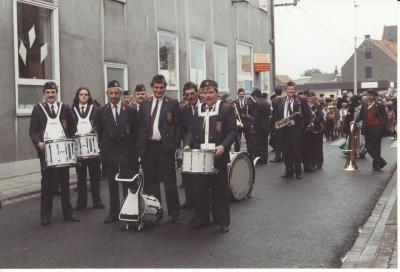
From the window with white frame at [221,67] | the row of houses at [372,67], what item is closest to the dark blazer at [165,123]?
the window with white frame at [221,67]

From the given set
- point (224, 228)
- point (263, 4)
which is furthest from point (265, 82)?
point (224, 228)

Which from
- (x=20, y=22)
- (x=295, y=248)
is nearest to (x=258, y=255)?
(x=295, y=248)

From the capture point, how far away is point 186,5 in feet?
68.5

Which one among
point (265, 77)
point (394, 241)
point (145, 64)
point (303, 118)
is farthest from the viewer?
point (265, 77)

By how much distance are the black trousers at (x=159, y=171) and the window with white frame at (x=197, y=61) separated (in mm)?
13772

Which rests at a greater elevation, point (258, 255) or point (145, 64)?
point (145, 64)

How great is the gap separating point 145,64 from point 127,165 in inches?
415

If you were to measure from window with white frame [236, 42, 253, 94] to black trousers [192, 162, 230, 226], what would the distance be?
18742mm

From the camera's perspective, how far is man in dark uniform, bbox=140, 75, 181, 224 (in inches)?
302

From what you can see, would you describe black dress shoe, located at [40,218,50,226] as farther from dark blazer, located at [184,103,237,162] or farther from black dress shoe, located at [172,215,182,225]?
dark blazer, located at [184,103,237,162]

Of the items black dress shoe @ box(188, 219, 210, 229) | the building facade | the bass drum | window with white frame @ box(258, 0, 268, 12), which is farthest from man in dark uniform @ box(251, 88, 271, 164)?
window with white frame @ box(258, 0, 268, 12)

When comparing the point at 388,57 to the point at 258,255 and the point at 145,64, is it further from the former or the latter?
the point at 258,255

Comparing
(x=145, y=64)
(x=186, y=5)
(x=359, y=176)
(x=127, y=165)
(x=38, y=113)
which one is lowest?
(x=359, y=176)

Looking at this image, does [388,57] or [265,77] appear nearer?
[265,77]
